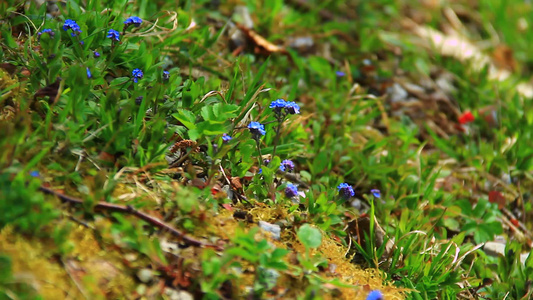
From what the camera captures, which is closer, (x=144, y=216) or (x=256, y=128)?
(x=144, y=216)

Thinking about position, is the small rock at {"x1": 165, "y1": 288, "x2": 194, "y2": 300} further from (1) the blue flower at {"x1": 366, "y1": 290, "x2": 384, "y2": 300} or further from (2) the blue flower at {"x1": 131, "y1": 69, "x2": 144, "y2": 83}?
(2) the blue flower at {"x1": 131, "y1": 69, "x2": 144, "y2": 83}

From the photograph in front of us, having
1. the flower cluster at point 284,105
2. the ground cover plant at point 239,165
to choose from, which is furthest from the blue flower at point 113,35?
the flower cluster at point 284,105

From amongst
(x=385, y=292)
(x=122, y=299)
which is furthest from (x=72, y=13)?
(x=385, y=292)

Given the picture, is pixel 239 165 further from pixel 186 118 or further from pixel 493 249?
pixel 493 249

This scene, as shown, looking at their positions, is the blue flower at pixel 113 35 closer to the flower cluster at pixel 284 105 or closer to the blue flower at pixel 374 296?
the flower cluster at pixel 284 105

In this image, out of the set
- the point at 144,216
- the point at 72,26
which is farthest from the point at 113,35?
the point at 144,216

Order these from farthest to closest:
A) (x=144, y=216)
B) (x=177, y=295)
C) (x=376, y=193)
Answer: (x=376, y=193), (x=144, y=216), (x=177, y=295)

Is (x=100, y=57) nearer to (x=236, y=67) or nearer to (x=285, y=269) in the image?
(x=236, y=67)

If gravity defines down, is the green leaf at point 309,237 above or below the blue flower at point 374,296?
above
